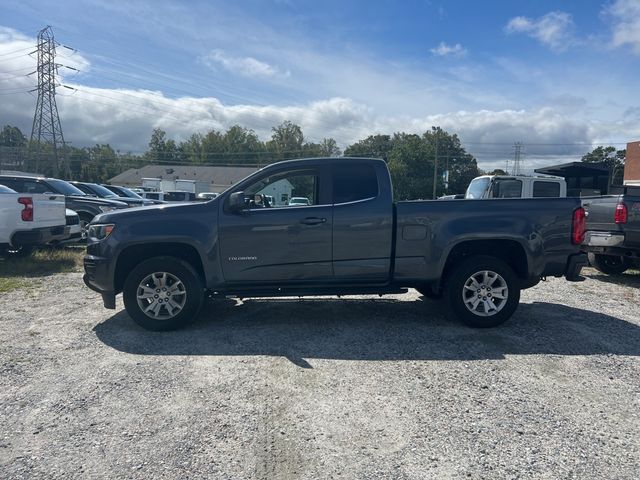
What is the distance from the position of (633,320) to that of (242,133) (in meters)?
103

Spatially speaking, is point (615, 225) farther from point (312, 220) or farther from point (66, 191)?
point (66, 191)

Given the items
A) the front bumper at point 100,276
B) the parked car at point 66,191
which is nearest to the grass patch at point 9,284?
the front bumper at point 100,276

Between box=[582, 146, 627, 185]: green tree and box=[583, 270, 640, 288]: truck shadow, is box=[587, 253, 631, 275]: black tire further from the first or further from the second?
box=[582, 146, 627, 185]: green tree

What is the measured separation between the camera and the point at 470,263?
5484mm

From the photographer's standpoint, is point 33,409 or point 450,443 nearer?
point 450,443

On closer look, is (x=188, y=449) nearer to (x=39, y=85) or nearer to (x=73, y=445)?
(x=73, y=445)

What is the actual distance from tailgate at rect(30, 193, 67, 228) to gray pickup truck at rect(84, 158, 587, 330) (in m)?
4.77

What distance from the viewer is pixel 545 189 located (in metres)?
12.8

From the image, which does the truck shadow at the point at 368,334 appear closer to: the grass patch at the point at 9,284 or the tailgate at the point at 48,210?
the grass patch at the point at 9,284

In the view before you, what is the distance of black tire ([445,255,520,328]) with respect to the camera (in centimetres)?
545

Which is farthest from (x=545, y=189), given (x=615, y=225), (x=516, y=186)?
(x=615, y=225)

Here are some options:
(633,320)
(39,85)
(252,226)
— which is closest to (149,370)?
(252,226)

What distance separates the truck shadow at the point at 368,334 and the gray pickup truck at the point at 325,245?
1.08 feet

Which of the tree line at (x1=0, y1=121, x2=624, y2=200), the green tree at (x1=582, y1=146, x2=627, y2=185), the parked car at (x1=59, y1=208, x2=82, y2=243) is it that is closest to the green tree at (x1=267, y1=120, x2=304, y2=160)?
the tree line at (x1=0, y1=121, x2=624, y2=200)
